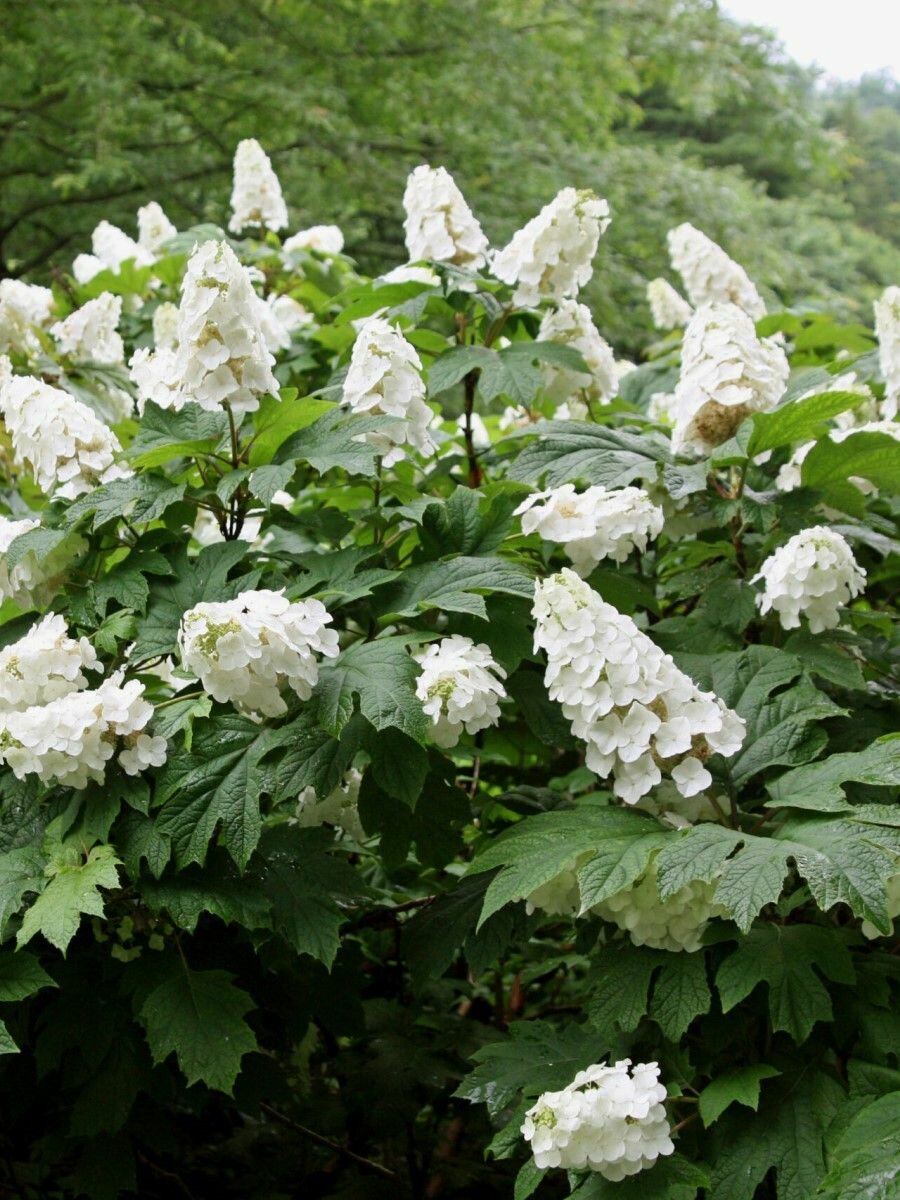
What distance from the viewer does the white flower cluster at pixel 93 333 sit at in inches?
141

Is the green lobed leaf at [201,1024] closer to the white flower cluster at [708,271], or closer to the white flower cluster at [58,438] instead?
the white flower cluster at [58,438]

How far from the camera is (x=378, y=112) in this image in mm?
11961

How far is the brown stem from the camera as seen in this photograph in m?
2.96

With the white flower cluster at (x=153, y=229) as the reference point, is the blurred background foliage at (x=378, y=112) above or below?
below

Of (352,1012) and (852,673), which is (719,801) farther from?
(352,1012)

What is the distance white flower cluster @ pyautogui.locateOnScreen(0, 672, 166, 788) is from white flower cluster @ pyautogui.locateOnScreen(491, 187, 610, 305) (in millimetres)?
1357

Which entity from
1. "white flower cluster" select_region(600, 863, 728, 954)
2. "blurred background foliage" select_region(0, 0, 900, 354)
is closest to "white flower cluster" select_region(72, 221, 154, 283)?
"white flower cluster" select_region(600, 863, 728, 954)

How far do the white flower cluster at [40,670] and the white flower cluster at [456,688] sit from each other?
0.61m

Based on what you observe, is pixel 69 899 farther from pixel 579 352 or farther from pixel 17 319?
pixel 17 319

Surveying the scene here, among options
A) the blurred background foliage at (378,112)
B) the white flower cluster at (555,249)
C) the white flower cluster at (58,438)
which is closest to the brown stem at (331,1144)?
the white flower cluster at (58,438)

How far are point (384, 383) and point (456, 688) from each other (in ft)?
2.36

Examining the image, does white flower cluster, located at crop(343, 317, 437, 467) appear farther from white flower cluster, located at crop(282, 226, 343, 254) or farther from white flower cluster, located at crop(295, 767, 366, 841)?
white flower cluster, located at crop(282, 226, 343, 254)

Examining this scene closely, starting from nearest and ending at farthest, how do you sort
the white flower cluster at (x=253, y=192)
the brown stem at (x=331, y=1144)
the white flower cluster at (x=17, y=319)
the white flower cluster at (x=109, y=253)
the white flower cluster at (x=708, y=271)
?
1. the brown stem at (x=331, y=1144)
2. the white flower cluster at (x=17, y=319)
3. the white flower cluster at (x=708, y=271)
4. the white flower cluster at (x=253, y=192)
5. the white flower cluster at (x=109, y=253)

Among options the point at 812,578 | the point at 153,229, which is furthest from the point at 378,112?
the point at 812,578
